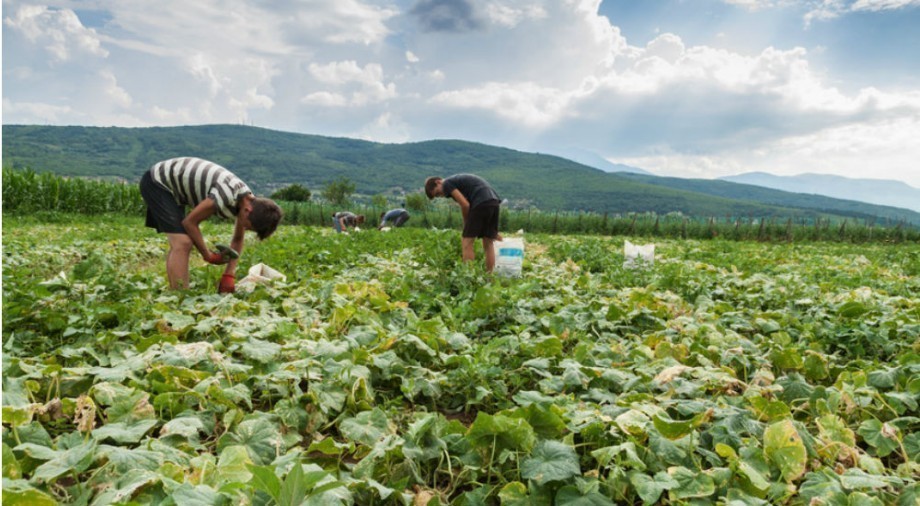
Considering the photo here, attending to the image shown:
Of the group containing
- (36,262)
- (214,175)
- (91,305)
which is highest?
(214,175)

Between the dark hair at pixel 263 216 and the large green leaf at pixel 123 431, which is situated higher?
the dark hair at pixel 263 216

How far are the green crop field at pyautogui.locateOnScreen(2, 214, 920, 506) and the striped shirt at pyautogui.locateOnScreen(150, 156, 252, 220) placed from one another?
2.75 ft

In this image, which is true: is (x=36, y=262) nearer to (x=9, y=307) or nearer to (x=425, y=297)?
(x=9, y=307)

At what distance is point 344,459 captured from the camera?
2.31 metres

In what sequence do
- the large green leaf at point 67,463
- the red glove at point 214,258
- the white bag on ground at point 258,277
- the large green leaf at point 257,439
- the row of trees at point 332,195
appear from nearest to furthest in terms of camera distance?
the large green leaf at point 67,463 → the large green leaf at point 257,439 → the red glove at point 214,258 → the white bag on ground at point 258,277 → the row of trees at point 332,195

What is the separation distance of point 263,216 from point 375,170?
558ft

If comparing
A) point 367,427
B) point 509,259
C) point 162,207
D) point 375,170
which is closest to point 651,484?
point 367,427

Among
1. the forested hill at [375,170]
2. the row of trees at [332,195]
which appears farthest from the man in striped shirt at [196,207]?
the forested hill at [375,170]

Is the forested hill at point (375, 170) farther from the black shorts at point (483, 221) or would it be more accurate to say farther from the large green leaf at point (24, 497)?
the large green leaf at point (24, 497)

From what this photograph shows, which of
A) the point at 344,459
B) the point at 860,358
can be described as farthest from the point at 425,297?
the point at 860,358

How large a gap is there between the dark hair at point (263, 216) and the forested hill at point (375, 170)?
4246 inches

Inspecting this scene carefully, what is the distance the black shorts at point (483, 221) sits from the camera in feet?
23.2

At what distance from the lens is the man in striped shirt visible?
4891 millimetres

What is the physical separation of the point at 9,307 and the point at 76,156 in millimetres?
170886
